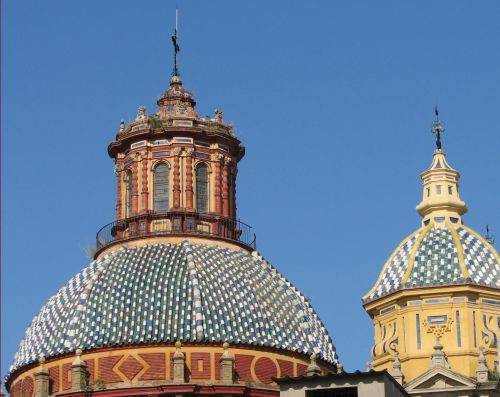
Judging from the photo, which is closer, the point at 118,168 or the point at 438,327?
the point at 438,327

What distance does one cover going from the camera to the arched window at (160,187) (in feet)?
268

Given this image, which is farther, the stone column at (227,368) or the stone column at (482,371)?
the stone column at (227,368)

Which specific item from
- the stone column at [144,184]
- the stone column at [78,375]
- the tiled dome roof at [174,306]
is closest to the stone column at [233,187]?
the tiled dome roof at [174,306]

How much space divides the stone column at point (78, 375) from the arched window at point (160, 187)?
930 centimetres

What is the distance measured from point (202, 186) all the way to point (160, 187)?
5.96 feet

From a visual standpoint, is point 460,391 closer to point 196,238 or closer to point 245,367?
point 245,367

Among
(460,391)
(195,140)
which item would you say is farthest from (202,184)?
(460,391)

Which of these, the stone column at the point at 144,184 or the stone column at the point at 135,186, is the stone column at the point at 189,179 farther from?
the stone column at the point at 135,186

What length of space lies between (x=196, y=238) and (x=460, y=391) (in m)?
17.3

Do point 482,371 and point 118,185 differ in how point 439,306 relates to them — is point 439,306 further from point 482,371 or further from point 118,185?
point 118,185

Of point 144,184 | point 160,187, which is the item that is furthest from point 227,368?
point 144,184

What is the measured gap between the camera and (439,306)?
6994 cm

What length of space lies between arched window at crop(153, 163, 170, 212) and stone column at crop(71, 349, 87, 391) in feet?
30.5

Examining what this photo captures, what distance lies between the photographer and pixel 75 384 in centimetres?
7450
